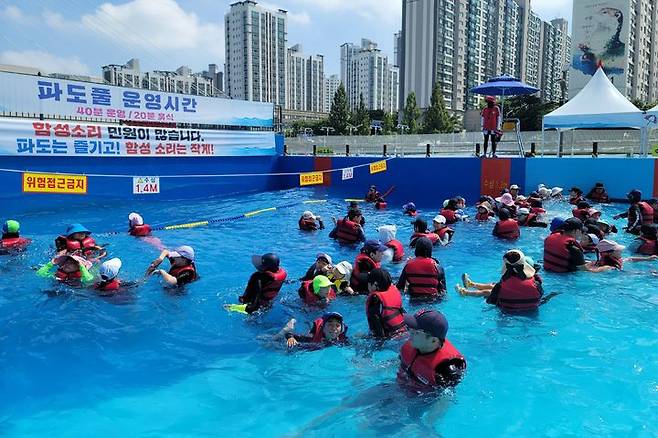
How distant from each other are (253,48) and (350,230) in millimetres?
101429

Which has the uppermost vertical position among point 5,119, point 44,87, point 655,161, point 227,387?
point 44,87

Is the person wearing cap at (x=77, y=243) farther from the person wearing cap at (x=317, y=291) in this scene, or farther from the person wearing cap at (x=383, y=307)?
the person wearing cap at (x=383, y=307)

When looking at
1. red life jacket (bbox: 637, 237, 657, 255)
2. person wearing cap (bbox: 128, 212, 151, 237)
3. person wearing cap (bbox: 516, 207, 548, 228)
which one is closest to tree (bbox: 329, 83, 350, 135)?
person wearing cap (bbox: 516, 207, 548, 228)

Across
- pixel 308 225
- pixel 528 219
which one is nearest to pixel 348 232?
pixel 308 225

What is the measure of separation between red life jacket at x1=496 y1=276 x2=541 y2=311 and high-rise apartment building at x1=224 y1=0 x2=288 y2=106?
100129mm

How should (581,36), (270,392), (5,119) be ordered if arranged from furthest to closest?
(581,36) → (5,119) → (270,392)

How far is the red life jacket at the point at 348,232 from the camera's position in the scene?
40.2 ft

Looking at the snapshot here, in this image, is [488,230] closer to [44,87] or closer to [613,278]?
[613,278]

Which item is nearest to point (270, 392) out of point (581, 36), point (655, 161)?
point (655, 161)

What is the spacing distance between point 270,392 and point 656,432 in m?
3.48

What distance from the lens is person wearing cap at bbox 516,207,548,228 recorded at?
45.2 feet

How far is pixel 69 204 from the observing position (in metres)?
18.5

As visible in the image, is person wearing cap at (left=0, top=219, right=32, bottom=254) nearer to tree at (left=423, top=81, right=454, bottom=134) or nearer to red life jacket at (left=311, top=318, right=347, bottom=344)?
red life jacket at (left=311, top=318, right=347, bottom=344)

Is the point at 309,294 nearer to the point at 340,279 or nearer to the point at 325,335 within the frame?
the point at 340,279
